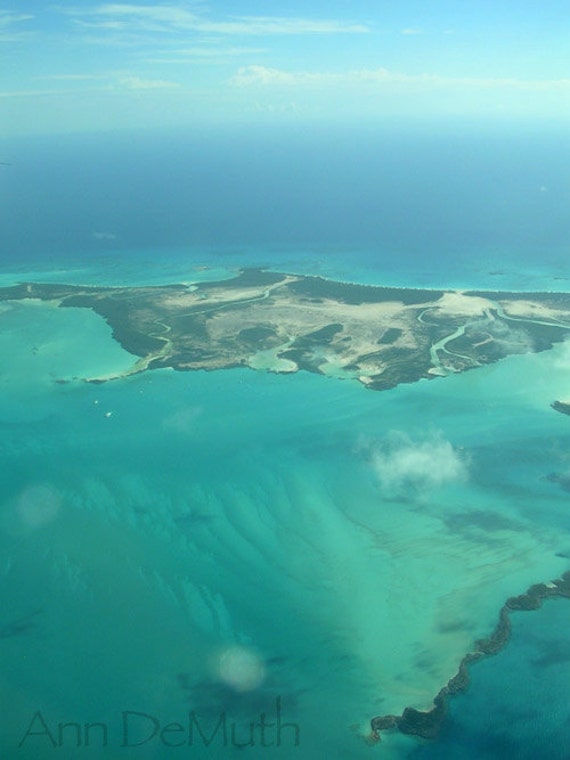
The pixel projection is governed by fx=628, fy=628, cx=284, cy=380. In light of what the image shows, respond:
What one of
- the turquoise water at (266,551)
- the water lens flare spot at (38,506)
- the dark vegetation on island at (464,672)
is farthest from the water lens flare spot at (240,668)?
the water lens flare spot at (38,506)

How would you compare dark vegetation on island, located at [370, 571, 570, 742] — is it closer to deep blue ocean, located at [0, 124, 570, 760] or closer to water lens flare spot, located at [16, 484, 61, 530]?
deep blue ocean, located at [0, 124, 570, 760]

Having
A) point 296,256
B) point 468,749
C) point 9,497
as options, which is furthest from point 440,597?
point 296,256

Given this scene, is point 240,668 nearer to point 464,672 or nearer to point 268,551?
point 268,551

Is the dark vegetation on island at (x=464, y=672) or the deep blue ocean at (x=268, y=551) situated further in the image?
the deep blue ocean at (x=268, y=551)

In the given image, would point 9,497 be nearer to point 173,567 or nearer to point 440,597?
point 173,567

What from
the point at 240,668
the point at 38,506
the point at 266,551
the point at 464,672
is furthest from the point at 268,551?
the point at 38,506

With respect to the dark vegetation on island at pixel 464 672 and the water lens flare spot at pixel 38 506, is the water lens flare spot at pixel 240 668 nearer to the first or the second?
the dark vegetation on island at pixel 464 672

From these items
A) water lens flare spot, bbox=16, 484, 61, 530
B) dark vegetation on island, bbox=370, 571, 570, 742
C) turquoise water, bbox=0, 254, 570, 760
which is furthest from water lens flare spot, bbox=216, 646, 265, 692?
water lens flare spot, bbox=16, 484, 61, 530
